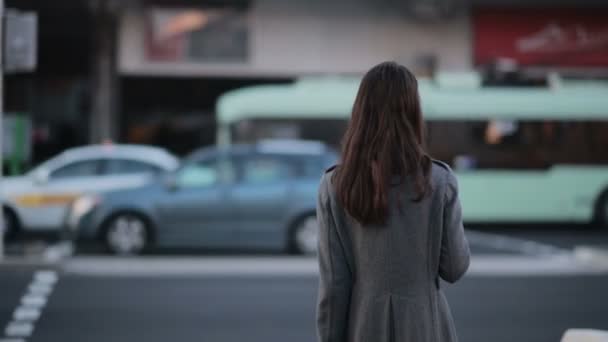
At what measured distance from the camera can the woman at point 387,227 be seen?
3289 mm

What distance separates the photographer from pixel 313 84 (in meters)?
20.9

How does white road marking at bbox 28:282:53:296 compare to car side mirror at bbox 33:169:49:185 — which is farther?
car side mirror at bbox 33:169:49:185

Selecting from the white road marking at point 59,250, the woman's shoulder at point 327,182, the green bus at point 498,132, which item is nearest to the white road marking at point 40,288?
the white road marking at point 59,250

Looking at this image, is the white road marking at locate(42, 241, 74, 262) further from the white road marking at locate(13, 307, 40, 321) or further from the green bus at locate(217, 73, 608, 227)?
the green bus at locate(217, 73, 608, 227)

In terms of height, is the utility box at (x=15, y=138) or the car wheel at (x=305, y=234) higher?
the utility box at (x=15, y=138)

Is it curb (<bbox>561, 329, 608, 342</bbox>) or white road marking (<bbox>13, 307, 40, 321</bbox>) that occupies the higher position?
curb (<bbox>561, 329, 608, 342</bbox>)

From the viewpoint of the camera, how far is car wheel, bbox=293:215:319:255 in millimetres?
14672

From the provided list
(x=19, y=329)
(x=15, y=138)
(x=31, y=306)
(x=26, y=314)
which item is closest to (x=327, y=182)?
(x=19, y=329)

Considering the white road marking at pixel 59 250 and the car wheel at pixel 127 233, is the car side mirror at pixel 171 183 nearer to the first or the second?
the car wheel at pixel 127 233

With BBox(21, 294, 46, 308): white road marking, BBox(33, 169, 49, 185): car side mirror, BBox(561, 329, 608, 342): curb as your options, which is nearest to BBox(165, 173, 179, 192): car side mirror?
BBox(33, 169, 49, 185): car side mirror

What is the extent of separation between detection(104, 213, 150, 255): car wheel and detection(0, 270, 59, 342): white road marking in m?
1.87

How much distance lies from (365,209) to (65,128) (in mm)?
25588

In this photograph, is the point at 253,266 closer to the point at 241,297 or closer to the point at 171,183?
the point at 171,183

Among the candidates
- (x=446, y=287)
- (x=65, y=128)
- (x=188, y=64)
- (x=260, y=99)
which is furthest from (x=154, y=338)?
(x=65, y=128)
